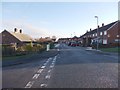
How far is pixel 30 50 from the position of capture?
31.5m

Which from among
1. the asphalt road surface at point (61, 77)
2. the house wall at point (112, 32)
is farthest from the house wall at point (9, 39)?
the asphalt road surface at point (61, 77)

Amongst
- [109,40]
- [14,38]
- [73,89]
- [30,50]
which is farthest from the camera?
[109,40]

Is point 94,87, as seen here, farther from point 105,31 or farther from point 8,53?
point 105,31

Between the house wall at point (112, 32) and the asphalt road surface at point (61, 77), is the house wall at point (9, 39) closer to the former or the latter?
the house wall at point (112, 32)

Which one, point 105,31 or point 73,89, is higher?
point 105,31

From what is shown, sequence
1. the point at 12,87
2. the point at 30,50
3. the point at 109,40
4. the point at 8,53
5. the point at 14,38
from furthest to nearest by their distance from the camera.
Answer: the point at 109,40
the point at 14,38
the point at 30,50
the point at 8,53
the point at 12,87

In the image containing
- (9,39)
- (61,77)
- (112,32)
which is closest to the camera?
(61,77)

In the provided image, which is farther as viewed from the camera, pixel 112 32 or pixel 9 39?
pixel 112 32

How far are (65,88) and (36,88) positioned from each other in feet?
3.29

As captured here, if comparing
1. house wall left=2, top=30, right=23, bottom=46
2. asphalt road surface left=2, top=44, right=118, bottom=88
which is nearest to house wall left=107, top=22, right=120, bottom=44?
house wall left=2, top=30, right=23, bottom=46

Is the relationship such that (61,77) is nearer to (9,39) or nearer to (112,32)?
(9,39)

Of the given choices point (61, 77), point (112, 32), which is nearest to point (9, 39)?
point (112, 32)

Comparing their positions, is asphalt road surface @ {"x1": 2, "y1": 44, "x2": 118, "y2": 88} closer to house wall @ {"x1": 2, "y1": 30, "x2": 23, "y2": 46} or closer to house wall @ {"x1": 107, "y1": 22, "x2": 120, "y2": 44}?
house wall @ {"x1": 2, "y1": 30, "x2": 23, "y2": 46}

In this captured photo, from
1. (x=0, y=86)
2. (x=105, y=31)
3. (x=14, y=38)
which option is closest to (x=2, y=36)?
(x=14, y=38)
